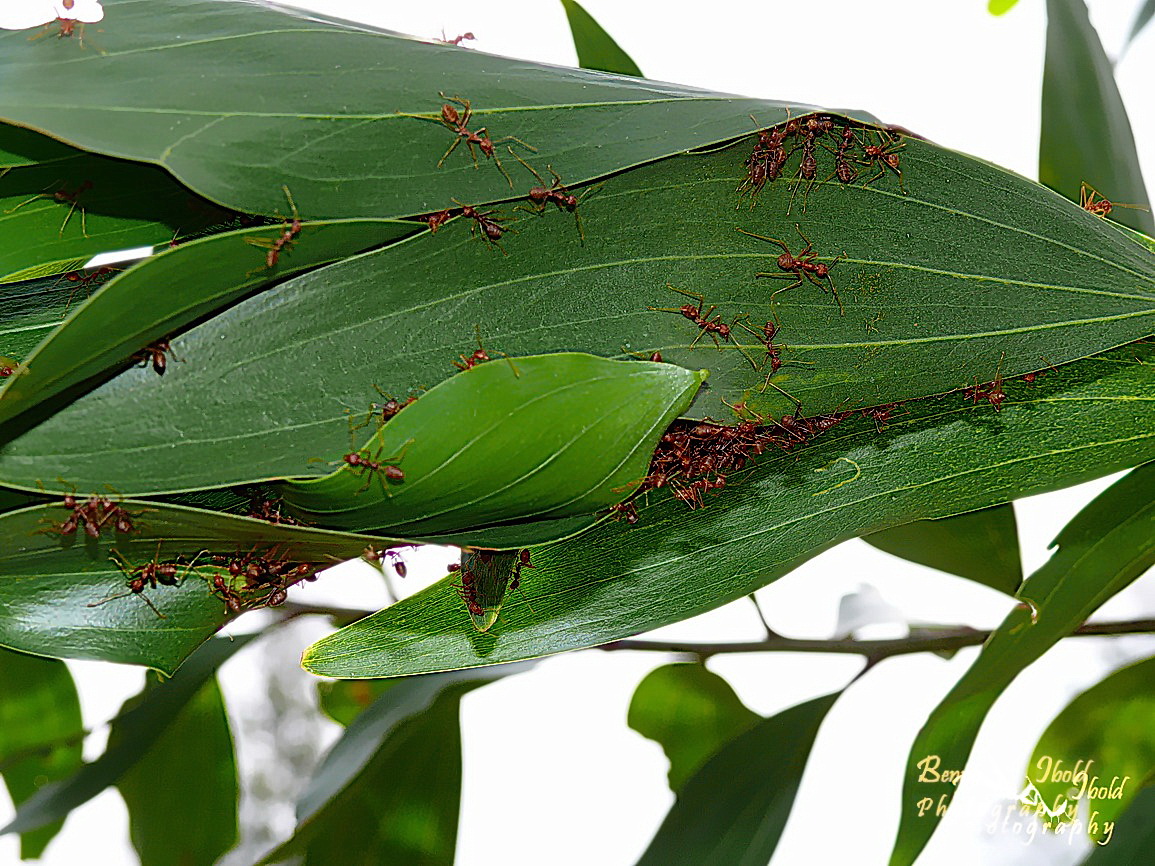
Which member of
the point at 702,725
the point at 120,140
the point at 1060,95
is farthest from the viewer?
the point at 702,725

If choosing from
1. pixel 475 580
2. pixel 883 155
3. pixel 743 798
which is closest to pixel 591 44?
pixel 883 155

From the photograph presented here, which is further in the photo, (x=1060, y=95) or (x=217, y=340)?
(x=1060, y=95)

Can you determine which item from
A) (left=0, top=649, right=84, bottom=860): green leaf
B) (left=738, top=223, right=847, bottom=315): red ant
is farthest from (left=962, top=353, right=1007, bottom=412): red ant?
(left=0, top=649, right=84, bottom=860): green leaf

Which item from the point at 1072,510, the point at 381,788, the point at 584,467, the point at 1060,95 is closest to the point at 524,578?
the point at 584,467

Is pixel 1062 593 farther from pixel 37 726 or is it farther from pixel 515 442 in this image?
pixel 37 726

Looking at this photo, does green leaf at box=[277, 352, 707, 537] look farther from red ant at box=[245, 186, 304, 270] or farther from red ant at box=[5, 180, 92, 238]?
red ant at box=[5, 180, 92, 238]

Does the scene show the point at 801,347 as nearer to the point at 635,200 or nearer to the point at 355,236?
the point at 635,200

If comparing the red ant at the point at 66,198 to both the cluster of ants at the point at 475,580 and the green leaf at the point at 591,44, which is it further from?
the green leaf at the point at 591,44
